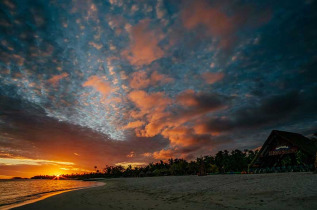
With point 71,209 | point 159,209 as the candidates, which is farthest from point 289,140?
point 71,209

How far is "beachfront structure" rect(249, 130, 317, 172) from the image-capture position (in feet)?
78.6

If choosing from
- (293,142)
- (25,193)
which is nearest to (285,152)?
(293,142)

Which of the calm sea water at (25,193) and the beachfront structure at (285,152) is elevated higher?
the beachfront structure at (285,152)

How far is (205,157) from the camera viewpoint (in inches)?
2985

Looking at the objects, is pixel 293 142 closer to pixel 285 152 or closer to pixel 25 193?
pixel 285 152

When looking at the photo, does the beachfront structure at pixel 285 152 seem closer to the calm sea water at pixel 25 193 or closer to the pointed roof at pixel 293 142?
the pointed roof at pixel 293 142

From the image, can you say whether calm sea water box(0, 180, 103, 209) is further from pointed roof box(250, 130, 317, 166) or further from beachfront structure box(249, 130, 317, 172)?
pointed roof box(250, 130, 317, 166)

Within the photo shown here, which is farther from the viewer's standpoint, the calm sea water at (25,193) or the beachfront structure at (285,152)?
the beachfront structure at (285,152)

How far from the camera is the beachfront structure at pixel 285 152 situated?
78.6ft

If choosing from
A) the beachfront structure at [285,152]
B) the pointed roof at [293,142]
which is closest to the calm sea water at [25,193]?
the beachfront structure at [285,152]

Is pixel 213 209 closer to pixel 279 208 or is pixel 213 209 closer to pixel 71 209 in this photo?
pixel 279 208

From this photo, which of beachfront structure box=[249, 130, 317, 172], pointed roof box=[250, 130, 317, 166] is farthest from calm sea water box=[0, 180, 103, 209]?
pointed roof box=[250, 130, 317, 166]

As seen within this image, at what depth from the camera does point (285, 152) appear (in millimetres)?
26312

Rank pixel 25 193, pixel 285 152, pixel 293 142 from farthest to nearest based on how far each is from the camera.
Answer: pixel 285 152 → pixel 293 142 → pixel 25 193
